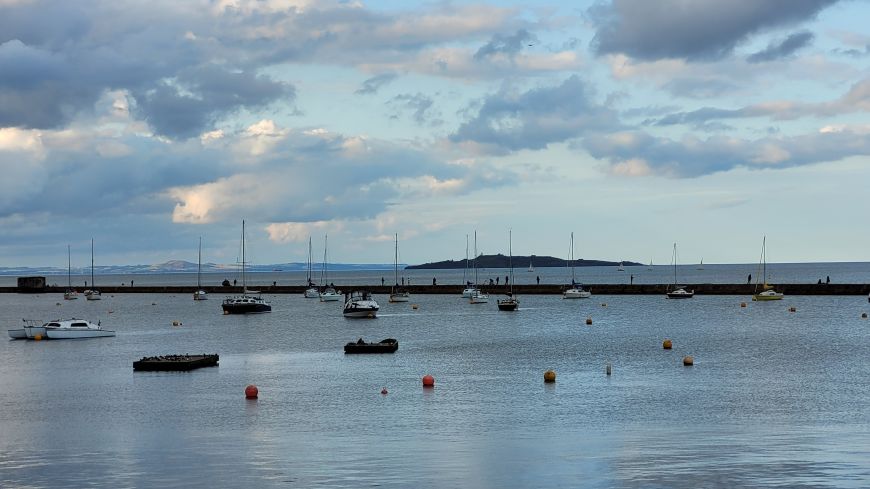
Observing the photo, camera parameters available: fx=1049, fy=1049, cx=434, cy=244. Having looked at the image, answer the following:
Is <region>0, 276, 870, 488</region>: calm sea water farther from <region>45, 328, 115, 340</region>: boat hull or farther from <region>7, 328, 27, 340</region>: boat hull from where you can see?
<region>7, 328, 27, 340</region>: boat hull

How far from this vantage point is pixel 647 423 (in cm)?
4766

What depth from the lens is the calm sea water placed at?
36.2 m

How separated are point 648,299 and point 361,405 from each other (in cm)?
14637

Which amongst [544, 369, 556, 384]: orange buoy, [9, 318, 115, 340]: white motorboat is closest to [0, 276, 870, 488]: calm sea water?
[544, 369, 556, 384]: orange buoy

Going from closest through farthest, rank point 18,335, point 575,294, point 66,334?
point 66,334, point 18,335, point 575,294

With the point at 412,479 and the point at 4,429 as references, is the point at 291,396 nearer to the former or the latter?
the point at 4,429

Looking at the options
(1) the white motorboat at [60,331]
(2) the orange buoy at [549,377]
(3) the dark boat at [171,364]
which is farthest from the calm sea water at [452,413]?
(1) the white motorboat at [60,331]

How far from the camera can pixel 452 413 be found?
51875 millimetres

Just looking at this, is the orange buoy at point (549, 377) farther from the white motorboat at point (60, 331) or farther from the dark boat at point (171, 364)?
the white motorboat at point (60, 331)

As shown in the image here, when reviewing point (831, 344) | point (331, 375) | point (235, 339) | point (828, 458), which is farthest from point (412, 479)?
point (235, 339)

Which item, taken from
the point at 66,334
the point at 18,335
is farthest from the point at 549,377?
the point at 18,335

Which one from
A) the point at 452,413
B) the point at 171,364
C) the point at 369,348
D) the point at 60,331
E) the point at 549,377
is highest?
the point at 60,331

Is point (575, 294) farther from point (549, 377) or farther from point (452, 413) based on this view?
point (452, 413)

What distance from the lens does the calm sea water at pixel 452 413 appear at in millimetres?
36219
